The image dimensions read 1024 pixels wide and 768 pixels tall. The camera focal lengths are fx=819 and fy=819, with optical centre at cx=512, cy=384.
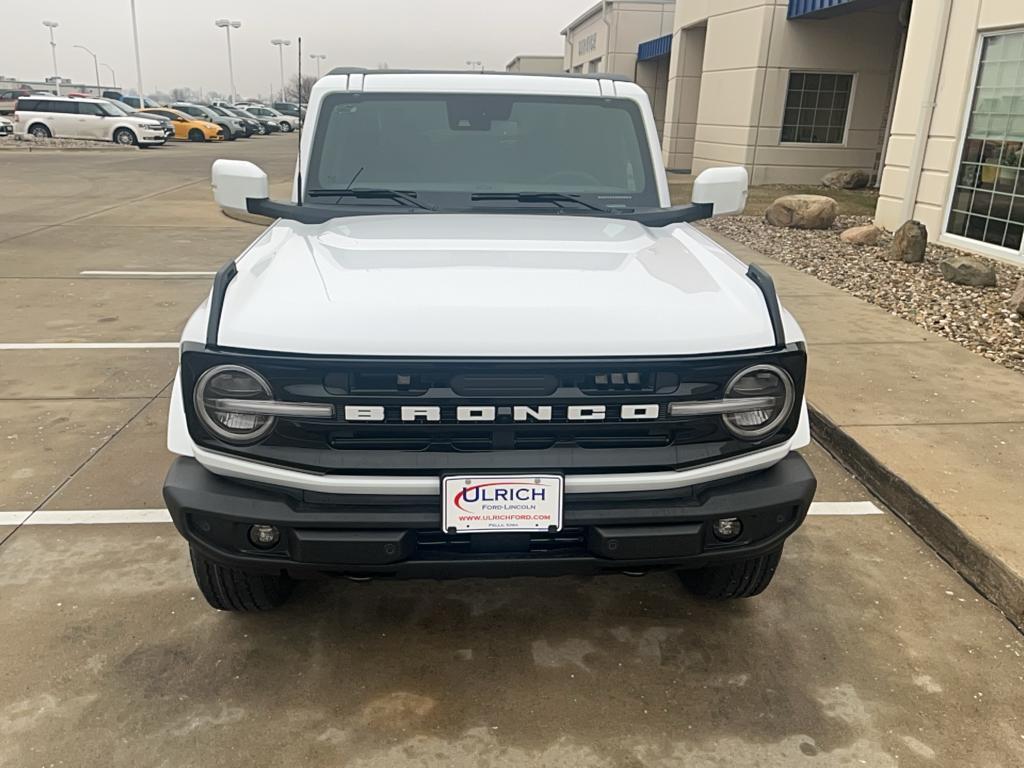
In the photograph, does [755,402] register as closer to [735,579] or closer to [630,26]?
[735,579]

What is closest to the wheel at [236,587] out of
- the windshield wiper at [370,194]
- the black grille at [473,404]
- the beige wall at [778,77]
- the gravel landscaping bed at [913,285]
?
the black grille at [473,404]

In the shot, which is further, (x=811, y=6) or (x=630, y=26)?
(x=630, y=26)

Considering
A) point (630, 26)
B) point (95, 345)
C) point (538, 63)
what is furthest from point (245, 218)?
point (538, 63)

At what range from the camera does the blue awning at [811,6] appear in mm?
15812

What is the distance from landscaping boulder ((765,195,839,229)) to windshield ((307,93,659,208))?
939 centimetres

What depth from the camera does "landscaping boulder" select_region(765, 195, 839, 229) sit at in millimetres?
12250

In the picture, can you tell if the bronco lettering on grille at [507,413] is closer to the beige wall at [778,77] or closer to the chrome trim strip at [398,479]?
the chrome trim strip at [398,479]

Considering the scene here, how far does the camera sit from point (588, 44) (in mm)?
39688

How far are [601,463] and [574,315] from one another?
1.39 ft

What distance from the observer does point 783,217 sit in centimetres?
1257

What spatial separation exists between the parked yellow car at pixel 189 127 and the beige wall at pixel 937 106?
34.2m

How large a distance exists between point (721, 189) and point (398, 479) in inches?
82.5

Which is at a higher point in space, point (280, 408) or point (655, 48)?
point (655, 48)

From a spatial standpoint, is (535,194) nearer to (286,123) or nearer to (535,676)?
(535,676)
